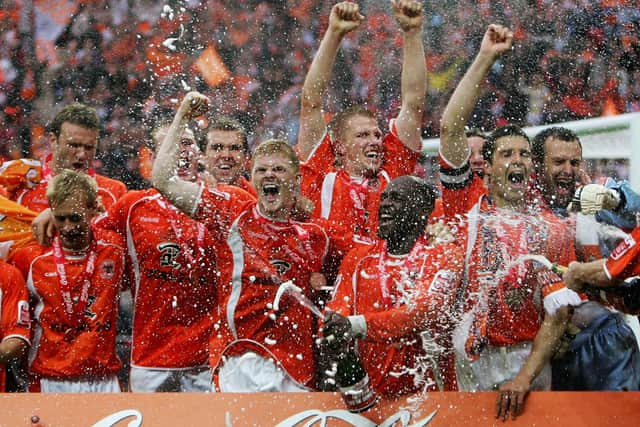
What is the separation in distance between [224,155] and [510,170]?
54.3 inches

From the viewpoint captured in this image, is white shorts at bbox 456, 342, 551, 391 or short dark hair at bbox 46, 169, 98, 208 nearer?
white shorts at bbox 456, 342, 551, 391

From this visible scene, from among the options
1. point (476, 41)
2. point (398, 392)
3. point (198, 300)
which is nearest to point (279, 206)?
point (198, 300)

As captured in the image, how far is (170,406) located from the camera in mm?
4305

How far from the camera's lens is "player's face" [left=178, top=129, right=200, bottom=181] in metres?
5.00

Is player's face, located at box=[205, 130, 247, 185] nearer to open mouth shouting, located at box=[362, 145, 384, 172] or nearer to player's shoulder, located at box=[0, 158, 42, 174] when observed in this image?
open mouth shouting, located at box=[362, 145, 384, 172]

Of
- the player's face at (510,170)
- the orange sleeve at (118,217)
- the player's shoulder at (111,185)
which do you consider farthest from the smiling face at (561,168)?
the player's shoulder at (111,185)

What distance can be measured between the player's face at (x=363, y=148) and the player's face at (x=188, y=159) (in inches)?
28.9

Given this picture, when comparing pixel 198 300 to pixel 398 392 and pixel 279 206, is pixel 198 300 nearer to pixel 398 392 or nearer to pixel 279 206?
pixel 279 206

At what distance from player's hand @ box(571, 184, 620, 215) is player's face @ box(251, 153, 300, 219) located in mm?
1305

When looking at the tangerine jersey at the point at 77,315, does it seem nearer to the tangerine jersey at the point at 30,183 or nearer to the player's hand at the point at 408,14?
the tangerine jersey at the point at 30,183

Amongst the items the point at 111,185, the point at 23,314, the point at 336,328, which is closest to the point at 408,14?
the point at 336,328

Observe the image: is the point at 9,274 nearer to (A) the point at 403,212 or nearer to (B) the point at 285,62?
(A) the point at 403,212

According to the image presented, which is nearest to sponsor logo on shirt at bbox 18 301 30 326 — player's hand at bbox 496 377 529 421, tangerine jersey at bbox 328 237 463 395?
tangerine jersey at bbox 328 237 463 395

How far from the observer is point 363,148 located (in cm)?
488
